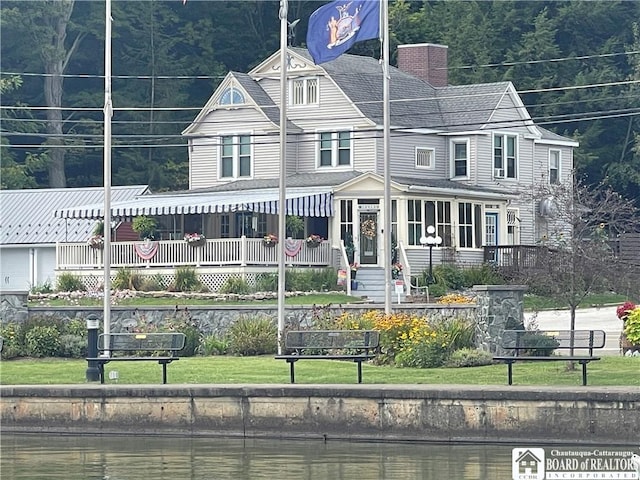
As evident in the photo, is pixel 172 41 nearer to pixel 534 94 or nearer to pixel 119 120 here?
pixel 119 120

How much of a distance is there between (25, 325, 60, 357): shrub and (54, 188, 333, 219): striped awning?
13.7 meters

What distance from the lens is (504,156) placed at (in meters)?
55.2

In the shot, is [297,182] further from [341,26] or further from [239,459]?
[239,459]

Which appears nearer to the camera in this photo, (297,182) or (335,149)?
(297,182)

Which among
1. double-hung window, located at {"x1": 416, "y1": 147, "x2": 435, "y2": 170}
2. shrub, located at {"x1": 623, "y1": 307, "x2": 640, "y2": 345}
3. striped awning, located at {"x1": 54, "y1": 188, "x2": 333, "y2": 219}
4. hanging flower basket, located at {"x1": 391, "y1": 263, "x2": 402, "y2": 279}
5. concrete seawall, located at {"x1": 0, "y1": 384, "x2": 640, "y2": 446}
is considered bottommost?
concrete seawall, located at {"x1": 0, "y1": 384, "x2": 640, "y2": 446}

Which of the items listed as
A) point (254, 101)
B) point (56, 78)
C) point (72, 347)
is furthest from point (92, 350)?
point (56, 78)

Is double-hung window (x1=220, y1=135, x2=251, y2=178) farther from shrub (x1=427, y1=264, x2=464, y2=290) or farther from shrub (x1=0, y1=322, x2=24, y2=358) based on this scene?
shrub (x1=0, y1=322, x2=24, y2=358)

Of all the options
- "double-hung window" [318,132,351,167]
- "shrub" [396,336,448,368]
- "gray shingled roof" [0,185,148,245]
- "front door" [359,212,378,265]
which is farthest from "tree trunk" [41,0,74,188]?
"shrub" [396,336,448,368]

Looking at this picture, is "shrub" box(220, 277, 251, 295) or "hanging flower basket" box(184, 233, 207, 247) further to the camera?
"hanging flower basket" box(184, 233, 207, 247)

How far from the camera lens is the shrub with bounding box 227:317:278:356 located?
31797 mm

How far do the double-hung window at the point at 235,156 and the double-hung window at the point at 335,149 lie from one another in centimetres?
294

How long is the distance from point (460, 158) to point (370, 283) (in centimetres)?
995

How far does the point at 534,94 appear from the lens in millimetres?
72500

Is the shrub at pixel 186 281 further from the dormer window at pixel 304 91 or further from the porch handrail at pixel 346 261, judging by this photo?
the dormer window at pixel 304 91
